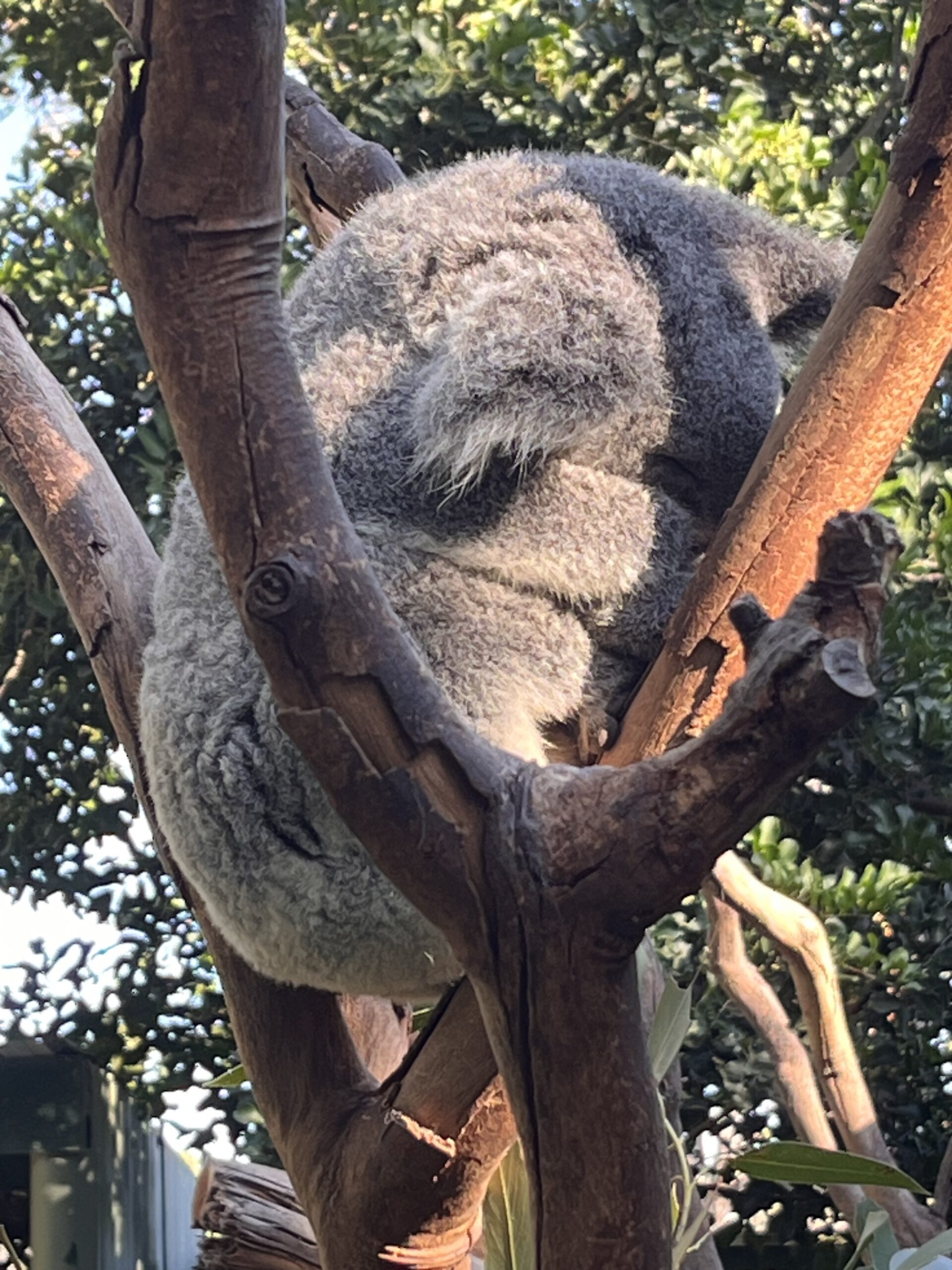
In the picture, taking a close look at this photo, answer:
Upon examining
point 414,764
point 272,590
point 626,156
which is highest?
point 626,156

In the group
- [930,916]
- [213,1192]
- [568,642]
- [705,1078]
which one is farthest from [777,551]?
[705,1078]

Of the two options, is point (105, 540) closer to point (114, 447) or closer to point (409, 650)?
point (409, 650)

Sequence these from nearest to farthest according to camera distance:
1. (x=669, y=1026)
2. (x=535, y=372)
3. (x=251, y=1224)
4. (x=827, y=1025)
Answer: (x=669, y=1026) < (x=535, y=372) < (x=251, y=1224) < (x=827, y=1025)

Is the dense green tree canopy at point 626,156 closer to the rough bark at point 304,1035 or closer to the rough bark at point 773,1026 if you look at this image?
the rough bark at point 773,1026

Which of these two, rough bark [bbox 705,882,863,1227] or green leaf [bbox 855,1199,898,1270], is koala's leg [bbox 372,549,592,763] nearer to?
green leaf [bbox 855,1199,898,1270]

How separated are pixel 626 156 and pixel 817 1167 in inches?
87.7

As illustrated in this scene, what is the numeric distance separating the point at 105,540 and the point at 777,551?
1072 millimetres

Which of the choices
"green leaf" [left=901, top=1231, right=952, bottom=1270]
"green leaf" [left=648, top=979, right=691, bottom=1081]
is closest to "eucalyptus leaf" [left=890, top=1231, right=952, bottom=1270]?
"green leaf" [left=901, top=1231, right=952, bottom=1270]

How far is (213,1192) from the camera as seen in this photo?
2.03 m

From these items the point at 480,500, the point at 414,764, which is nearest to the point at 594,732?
the point at 480,500

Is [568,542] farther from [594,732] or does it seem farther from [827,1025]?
[827,1025]

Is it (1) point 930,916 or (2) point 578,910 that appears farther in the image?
(1) point 930,916

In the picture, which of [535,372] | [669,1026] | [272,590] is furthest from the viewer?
[535,372]

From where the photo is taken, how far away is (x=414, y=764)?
1.13 metres
